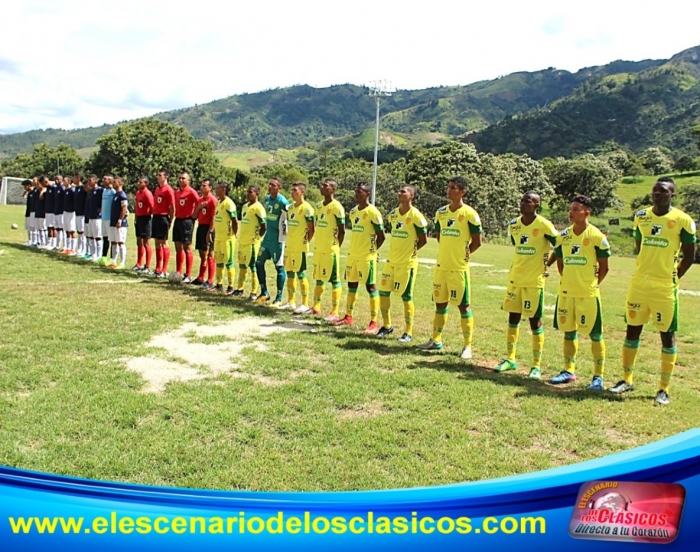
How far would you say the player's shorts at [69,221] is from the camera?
16.9 meters

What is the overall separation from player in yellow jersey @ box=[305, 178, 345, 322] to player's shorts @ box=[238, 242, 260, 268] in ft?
6.23

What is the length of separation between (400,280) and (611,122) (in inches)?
5813

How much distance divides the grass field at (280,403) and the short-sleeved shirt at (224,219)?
2.33 metres

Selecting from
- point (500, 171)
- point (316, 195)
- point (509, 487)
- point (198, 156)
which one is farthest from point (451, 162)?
point (509, 487)

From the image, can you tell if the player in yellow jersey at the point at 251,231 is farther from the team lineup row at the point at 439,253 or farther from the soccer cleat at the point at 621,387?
the soccer cleat at the point at 621,387

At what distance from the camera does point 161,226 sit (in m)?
13.2

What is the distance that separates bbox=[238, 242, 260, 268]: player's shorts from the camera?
11508mm

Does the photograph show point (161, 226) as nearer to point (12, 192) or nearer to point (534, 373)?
point (534, 373)

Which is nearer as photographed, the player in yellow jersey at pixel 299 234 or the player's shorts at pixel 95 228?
the player in yellow jersey at pixel 299 234

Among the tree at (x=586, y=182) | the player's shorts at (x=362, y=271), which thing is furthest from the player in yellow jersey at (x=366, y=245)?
the tree at (x=586, y=182)

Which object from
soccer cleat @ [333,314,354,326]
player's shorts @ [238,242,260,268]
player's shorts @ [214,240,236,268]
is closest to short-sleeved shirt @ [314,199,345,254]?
soccer cleat @ [333,314,354,326]

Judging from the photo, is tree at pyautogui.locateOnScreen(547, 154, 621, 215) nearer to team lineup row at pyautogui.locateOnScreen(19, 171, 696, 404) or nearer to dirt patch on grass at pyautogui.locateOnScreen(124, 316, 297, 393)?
team lineup row at pyautogui.locateOnScreen(19, 171, 696, 404)

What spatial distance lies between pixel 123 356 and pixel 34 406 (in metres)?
1.82

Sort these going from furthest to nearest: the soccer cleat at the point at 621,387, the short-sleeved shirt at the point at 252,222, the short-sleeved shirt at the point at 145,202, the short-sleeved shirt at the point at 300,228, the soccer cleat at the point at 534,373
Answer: the short-sleeved shirt at the point at 145,202 → the short-sleeved shirt at the point at 252,222 → the short-sleeved shirt at the point at 300,228 → the soccer cleat at the point at 534,373 → the soccer cleat at the point at 621,387
